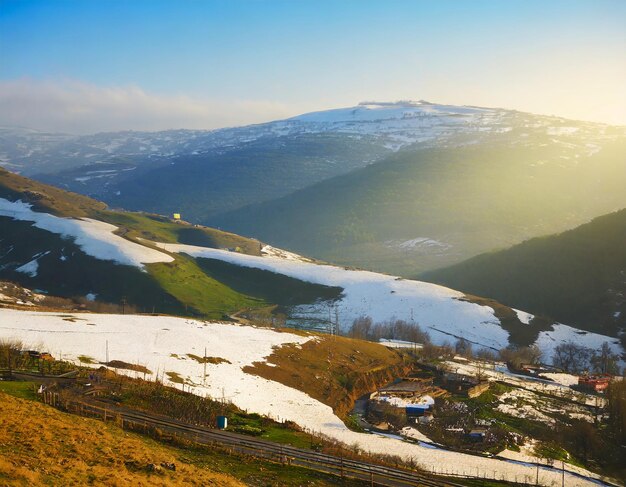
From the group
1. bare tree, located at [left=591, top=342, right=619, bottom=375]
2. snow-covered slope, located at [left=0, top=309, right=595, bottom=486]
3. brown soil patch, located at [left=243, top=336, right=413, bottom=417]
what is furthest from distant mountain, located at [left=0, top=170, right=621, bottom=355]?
snow-covered slope, located at [left=0, top=309, right=595, bottom=486]

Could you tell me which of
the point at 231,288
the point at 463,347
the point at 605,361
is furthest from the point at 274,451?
the point at 231,288

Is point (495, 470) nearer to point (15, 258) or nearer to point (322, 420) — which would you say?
point (322, 420)

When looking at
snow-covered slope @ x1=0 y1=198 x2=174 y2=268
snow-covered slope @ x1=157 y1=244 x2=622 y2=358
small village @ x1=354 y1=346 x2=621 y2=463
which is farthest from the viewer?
snow-covered slope @ x1=0 y1=198 x2=174 y2=268

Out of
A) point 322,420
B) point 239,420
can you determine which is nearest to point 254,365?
point 322,420

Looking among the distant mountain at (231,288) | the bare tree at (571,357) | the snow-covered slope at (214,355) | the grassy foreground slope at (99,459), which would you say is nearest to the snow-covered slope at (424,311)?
the distant mountain at (231,288)

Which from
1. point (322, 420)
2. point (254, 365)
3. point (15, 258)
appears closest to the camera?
point (322, 420)

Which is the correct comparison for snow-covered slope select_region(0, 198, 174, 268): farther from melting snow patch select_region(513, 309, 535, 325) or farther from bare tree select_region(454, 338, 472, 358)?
melting snow patch select_region(513, 309, 535, 325)
